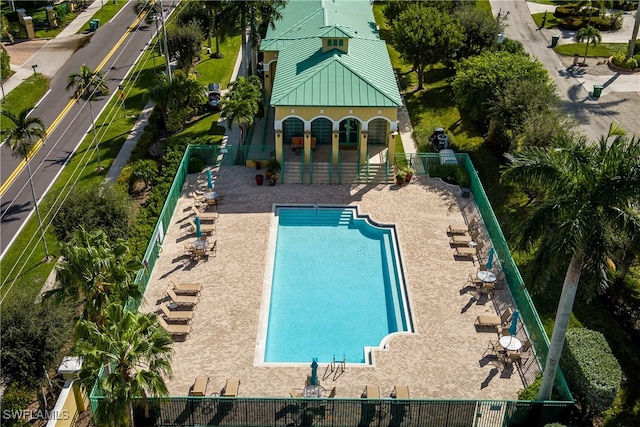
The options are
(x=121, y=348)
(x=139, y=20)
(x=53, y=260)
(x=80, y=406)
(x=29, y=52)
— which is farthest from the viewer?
(x=139, y=20)

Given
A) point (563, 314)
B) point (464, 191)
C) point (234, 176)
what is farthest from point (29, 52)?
point (563, 314)

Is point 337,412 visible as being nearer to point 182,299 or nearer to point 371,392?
point 371,392

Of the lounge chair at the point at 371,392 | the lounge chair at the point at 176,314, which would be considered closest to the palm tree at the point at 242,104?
the lounge chair at the point at 176,314

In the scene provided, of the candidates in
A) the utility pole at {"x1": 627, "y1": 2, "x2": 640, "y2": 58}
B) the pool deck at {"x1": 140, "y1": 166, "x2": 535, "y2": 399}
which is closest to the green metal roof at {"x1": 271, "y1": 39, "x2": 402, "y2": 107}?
the pool deck at {"x1": 140, "y1": 166, "x2": 535, "y2": 399}

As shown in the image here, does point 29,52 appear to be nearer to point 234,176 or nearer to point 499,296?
point 234,176

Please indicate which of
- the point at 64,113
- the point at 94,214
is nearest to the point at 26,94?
the point at 64,113

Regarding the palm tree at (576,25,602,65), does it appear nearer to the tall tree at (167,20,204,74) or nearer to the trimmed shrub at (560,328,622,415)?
the tall tree at (167,20,204,74)

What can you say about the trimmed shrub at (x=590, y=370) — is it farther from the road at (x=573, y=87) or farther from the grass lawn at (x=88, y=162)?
the grass lawn at (x=88, y=162)
